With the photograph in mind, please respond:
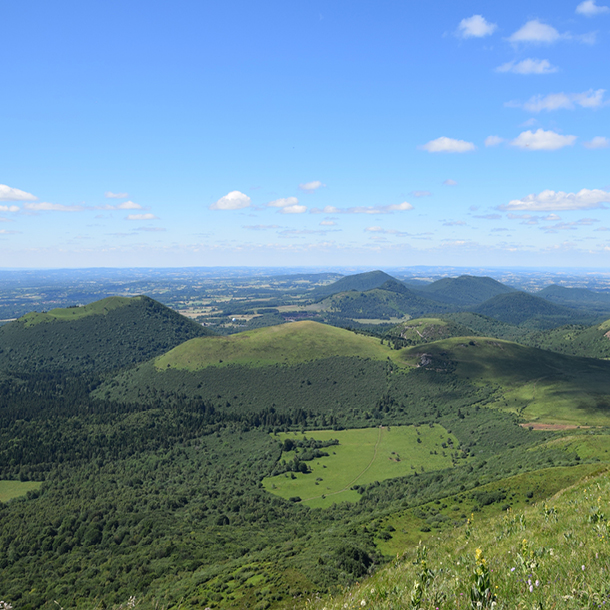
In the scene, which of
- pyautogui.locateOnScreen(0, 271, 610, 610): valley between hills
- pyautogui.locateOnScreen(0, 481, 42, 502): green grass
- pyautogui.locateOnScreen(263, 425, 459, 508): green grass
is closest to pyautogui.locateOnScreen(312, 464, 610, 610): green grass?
pyautogui.locateOnScreen(0, 271, 610, 610): valley between hills

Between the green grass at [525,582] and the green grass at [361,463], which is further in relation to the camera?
the green grass at [361,463]

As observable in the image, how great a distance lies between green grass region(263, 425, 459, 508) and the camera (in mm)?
143375

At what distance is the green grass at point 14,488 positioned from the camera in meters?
152

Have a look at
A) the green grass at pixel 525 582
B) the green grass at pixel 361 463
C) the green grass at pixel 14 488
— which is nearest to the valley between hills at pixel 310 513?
A: the green grass at pixel 525 582

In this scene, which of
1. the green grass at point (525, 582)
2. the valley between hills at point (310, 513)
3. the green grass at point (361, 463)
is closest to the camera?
the green grass at point (525, 582)

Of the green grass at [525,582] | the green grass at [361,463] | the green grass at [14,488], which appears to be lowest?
the green grass at [14,488]

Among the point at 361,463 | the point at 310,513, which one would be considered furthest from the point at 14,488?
the point at 361,463

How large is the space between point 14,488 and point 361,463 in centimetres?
14741

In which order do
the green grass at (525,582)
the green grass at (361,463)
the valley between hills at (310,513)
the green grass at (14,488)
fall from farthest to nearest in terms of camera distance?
1. the green grass at (14,488)
2. the green grass at (361,463)
3. the valley between hills at (310,513)
4. the green grass at (525,582)

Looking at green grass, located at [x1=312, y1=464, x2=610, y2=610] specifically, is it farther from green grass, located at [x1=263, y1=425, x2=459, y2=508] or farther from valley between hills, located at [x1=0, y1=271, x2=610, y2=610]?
green grass, located at [x1=263, y1=425, x2=459, y2=508]

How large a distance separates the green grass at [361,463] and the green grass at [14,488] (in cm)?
9855

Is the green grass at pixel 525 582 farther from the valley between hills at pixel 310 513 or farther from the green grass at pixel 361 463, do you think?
the green grass at pixel 361 463

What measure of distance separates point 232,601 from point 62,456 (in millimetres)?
172294

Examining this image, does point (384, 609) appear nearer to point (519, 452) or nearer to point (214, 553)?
point (214, 553)
